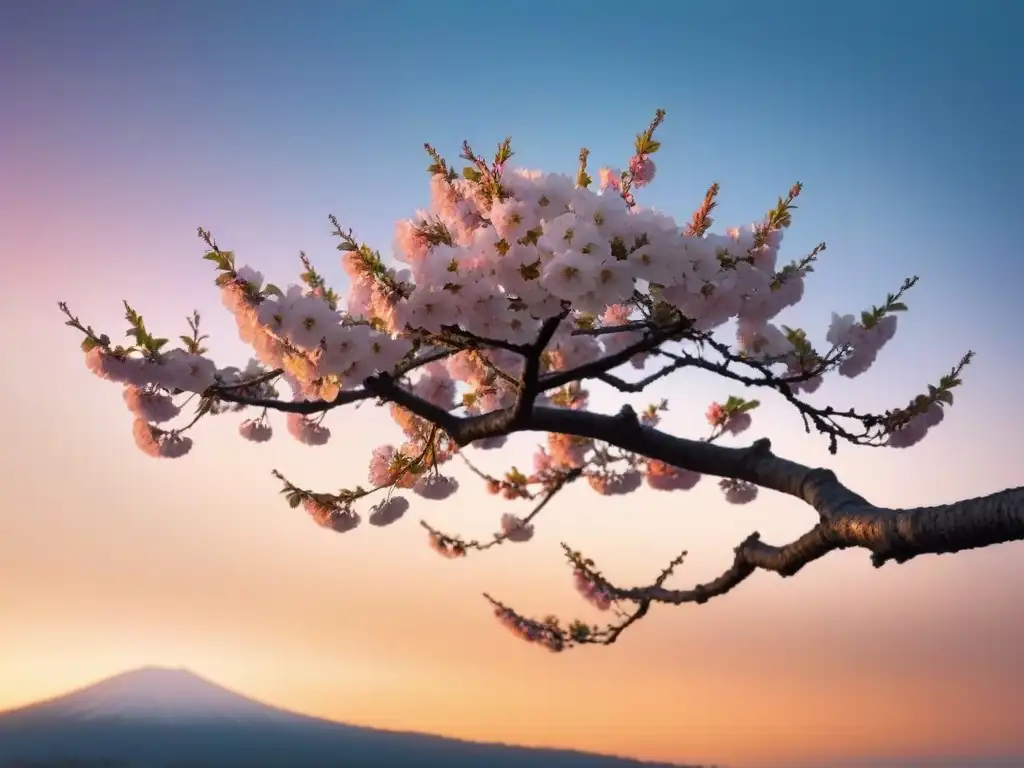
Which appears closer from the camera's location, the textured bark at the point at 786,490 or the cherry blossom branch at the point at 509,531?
the textured bark at the point at 786,490

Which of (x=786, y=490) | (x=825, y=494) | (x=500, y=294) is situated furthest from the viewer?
(x=786, y=490)

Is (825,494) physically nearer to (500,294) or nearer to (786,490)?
(786,490)

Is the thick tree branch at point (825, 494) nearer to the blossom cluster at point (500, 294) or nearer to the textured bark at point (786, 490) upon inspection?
the textured bark at point (786, 490)

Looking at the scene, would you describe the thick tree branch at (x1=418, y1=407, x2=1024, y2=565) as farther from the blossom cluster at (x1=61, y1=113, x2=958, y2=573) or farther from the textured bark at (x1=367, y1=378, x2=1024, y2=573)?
the blossom cluster at (x1=61, y1=113, x2=958, y2=573)

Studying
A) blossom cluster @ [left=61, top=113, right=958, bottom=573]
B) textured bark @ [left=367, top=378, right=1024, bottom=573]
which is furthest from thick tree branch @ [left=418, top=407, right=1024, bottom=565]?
blossom cluster @ [left=61, top=113, right=958, bottom=573]

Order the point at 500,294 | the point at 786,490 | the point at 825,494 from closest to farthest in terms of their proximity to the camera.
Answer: the point at 500,294 → the point at 825,494 → the point at 786,490

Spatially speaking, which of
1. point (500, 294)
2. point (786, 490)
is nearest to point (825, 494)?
point (786, 490)

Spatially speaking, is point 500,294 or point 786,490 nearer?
point 500,294

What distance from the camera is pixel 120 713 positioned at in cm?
15262

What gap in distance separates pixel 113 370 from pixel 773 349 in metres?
4.35

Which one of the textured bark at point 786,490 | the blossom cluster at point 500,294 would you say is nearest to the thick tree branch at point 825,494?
the textured bark at point 786,490

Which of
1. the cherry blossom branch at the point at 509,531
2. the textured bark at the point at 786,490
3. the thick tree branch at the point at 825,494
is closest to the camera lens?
the thick tree branch at the point at 825,494

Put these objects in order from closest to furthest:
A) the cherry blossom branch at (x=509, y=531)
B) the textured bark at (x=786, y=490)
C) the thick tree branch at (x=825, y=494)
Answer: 1. the thick tree branch at (x=825, y=494)
2. the textured bark at (x=786, y=490)
3. the cherry blossom branch at (x=509, y=531)

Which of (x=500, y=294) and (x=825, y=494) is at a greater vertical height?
(x=500, y=294)
